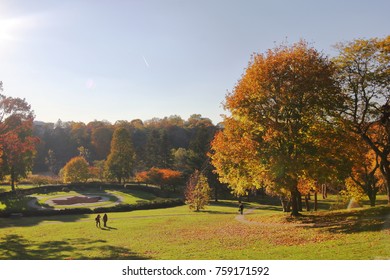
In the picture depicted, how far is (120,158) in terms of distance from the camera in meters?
78.3

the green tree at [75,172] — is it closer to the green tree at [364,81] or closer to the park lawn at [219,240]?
the park lawn at [219,240]

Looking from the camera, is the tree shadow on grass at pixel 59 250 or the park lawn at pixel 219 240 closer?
the park lawn at pixel 219 240

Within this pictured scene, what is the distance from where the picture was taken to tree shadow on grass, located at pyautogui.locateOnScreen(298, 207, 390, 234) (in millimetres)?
Answer: 20125

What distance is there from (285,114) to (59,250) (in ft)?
60.8

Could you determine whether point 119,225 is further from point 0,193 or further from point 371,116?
point 0,193

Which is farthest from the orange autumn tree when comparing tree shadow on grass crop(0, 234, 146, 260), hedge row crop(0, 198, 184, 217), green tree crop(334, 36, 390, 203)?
hedge row crop(0, 198, 184, 217)

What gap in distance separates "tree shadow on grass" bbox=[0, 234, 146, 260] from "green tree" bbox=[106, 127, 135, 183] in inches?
2048

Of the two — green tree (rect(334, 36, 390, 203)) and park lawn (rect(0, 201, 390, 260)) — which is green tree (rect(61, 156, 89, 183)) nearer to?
park lawn (rect(0, 201, 390, 260))

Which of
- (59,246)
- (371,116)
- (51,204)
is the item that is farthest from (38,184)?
(371,116)

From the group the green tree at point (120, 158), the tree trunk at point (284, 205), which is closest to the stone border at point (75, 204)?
the green tree at point (120, 158)

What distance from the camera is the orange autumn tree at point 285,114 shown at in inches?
943

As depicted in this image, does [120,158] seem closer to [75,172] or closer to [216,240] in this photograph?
[75,172]

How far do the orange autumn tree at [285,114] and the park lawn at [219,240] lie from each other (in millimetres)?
4119

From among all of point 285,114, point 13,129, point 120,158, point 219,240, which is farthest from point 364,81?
point 120,158
